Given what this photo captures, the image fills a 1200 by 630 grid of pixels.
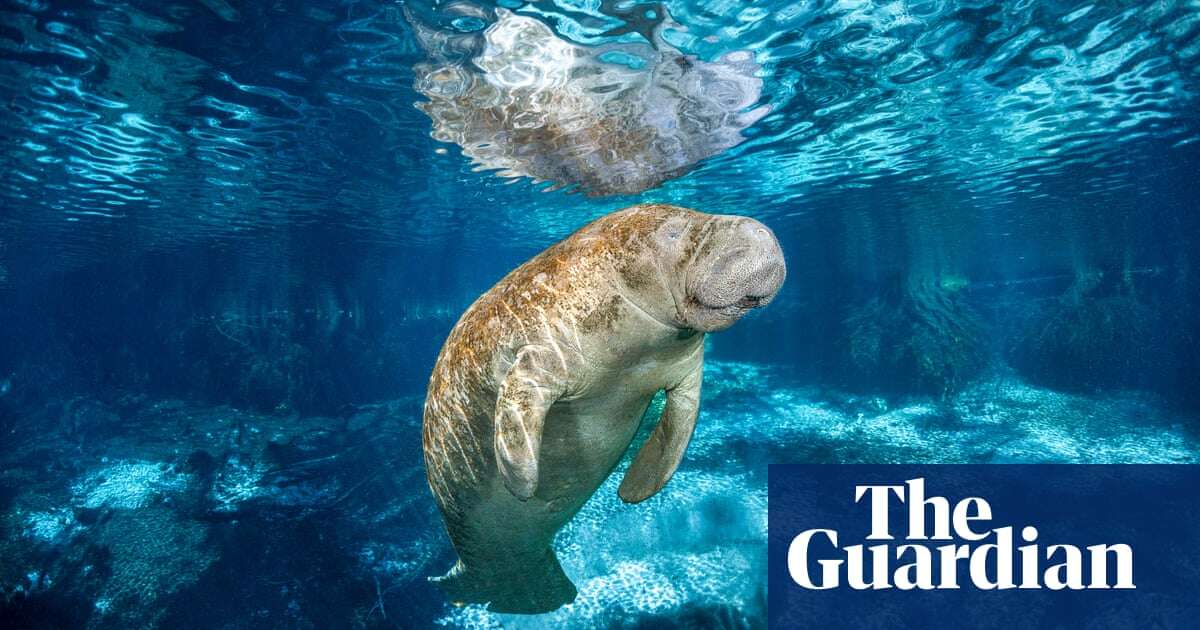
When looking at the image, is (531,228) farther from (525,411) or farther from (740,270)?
(740,270)

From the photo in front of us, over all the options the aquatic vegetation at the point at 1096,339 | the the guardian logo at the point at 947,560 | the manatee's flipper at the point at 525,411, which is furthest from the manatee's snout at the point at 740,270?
the aquatic vegetation at the point at 1096,339

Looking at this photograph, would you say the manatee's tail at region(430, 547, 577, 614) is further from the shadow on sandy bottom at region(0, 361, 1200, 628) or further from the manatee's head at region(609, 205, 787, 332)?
the shadow on sandy bottom at region(0, 361, 1200, 628)

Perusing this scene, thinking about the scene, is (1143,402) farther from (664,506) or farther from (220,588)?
(220,588)

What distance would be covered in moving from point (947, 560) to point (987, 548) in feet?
3.24

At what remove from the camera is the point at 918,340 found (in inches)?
752

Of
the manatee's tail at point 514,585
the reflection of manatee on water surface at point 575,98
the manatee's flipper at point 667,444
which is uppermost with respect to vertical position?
the reflection of manatee on water surface at point 575,98

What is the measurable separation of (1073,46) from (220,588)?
14.6 meters

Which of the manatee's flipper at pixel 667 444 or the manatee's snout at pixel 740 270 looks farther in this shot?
the manatee's flipper at pixel 667 444

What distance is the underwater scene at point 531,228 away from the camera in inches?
289

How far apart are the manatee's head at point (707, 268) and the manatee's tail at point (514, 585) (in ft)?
8.77

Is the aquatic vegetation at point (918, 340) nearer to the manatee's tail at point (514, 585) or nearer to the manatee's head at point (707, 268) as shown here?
the manatee's tail at point (514, 585)

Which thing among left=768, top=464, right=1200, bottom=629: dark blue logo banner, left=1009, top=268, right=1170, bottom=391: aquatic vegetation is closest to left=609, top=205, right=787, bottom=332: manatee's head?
left=768, top=464, right=1200, bottom=629: dark blue logo banner

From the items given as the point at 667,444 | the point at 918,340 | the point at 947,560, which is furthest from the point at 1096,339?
the point at 667,444

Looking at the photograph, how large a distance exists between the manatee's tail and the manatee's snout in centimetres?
287
